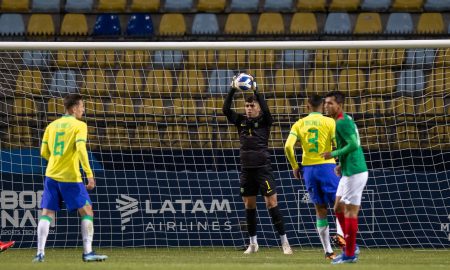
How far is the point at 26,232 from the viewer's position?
13.2m

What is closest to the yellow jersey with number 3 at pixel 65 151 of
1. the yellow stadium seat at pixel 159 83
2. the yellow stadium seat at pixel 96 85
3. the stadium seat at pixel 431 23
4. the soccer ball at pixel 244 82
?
the soccer ball at pixel 244 82

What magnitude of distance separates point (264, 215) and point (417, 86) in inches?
109

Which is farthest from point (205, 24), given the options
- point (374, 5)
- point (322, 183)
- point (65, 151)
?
point (65, 151)

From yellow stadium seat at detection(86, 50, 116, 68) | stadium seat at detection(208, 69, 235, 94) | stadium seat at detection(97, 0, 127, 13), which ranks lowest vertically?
stadium seat at detection(208, 69, 235, 94)

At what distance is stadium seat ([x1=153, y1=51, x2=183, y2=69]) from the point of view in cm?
1502

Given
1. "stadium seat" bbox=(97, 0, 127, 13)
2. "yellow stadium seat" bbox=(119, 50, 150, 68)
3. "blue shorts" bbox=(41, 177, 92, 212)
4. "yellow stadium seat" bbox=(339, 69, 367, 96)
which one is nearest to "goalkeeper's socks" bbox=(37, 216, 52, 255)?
"blue shorts" bbox=(41, 177, 92, 212)

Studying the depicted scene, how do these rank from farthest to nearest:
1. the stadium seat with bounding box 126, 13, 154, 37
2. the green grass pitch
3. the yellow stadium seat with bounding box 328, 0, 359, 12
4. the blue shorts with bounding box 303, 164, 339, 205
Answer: the yellow stadium seat with bounding box 328, 0, 359, 12, the stadium seat with bounding box 126, 13, 154, 37, the blue shorts with bounding box 303, 164, 339, 205, the green grass pitch

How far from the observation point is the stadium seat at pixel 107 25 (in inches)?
651

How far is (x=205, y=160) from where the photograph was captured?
13281 millimetres

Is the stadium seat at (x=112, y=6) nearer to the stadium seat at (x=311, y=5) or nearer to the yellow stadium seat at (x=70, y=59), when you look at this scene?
the yellow stadium seat at (x=70, y=59)

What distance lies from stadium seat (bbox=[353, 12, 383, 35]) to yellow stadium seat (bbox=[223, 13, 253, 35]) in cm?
172

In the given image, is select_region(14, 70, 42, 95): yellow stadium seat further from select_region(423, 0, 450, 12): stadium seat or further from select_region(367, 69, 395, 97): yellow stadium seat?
select_region(423, 0, 450, 12): stadium seat

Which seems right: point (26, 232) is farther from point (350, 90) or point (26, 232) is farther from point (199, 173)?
point (350, 90)

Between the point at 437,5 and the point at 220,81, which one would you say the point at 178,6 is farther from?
the point at 437,5
